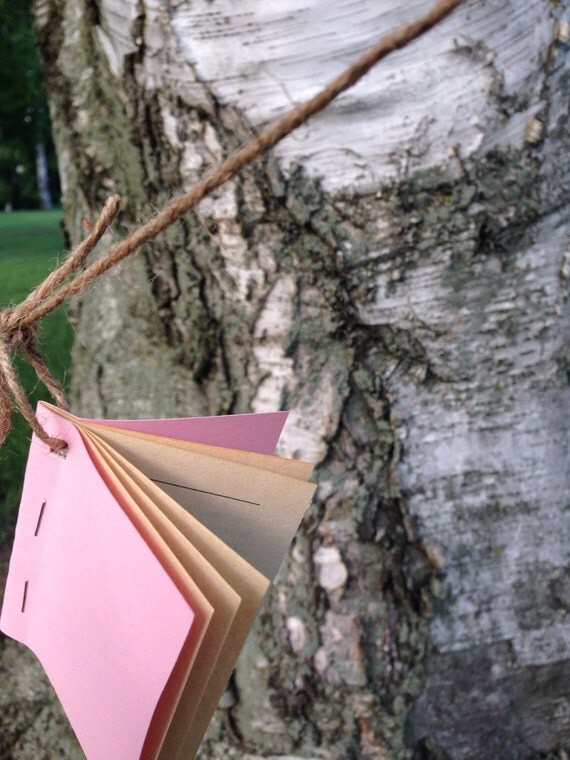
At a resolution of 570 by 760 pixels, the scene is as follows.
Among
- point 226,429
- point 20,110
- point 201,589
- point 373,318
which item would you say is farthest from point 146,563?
point 20,110

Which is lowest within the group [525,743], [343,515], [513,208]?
[525,743]

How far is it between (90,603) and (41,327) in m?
0.22

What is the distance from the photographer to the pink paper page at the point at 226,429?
1.71 feet

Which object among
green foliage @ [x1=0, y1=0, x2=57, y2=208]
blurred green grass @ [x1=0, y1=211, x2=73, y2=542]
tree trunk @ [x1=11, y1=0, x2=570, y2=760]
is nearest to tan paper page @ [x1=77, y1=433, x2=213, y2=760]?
blurred green grass @ [x1=0, y1=211, x2=73, y2=542]

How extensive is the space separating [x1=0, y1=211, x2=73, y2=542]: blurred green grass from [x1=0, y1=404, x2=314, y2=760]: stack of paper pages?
0.10m

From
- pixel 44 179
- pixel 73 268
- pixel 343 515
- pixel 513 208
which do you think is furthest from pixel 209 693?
pixel 44 179

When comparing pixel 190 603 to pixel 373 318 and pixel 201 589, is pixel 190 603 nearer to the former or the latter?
pixel 201 589

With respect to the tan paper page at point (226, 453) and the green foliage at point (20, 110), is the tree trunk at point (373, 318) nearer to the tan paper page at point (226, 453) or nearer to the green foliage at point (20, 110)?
the tan paper page at point (226, 453)

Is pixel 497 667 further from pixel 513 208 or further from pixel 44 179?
pixel 44 179

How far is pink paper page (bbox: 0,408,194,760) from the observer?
0.43 meters

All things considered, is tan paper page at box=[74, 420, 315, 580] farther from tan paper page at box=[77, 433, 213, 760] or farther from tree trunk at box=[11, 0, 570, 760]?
tree trunk at box=[11, 0, 570, 760]

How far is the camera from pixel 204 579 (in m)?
0.43

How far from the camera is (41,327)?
562 mm

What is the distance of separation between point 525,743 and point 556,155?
93 centimetres
